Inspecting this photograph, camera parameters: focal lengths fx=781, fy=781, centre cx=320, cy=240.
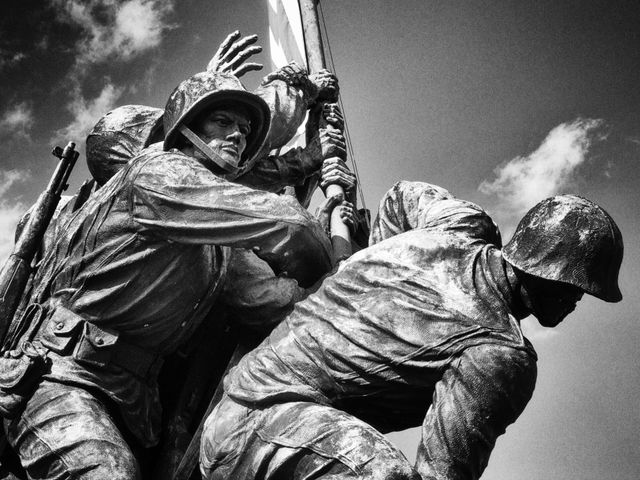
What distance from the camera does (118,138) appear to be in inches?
190

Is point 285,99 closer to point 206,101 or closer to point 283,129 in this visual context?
point 283,129

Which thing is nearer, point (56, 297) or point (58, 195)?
point (56, 297)

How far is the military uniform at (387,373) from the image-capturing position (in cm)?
294

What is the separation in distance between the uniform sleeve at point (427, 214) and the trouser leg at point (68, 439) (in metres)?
1.66

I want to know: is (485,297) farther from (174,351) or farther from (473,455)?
(174,351)

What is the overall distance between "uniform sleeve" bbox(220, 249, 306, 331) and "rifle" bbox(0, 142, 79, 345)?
1.18 m

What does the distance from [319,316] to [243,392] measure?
456 millimetres

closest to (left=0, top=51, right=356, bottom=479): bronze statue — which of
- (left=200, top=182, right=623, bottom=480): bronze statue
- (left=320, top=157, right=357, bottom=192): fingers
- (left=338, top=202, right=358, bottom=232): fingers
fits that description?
(left=200, top=182, right=623, bottom=480): bronze statue

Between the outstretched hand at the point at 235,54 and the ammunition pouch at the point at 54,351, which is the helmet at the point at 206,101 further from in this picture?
the outstretched hand at the point at 235,54

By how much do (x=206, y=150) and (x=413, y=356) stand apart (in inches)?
62.3

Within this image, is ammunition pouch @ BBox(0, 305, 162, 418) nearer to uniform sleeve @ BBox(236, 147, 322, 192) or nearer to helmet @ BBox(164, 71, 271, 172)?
helmet @ BBox(164, 71, 271, 172)

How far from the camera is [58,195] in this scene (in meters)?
4.72

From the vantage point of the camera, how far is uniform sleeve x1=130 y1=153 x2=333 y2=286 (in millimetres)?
3488

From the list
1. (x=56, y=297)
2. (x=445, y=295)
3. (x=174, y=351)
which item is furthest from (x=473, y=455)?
(x=56, y=297)
